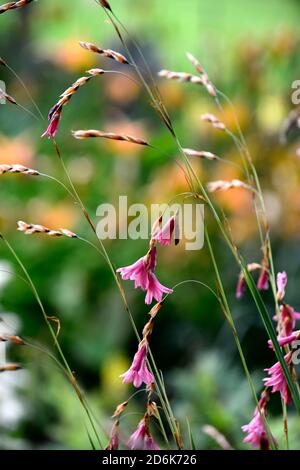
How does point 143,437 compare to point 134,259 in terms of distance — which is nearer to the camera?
point 143,437

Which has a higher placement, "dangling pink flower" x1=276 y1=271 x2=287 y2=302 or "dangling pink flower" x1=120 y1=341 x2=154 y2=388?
"dangling pink flower" x1=276 y1=271 x2=287 y2=302

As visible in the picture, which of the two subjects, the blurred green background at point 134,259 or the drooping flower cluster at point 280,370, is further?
the blurred green background at point 134,259

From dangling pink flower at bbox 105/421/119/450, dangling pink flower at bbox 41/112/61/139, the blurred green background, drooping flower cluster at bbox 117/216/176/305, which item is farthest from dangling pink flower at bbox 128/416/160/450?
the blurred green background

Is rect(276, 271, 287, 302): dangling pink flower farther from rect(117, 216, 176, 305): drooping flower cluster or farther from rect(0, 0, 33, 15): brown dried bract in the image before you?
rect(0, 0, 33, 15): brown dried bract

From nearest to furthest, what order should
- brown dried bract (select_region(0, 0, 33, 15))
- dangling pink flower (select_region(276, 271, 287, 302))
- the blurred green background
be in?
brown dried bract (select_region(0, 0, 33, 15)) → dangling pink flower (select_region(276, 271, 287, 302)) → the blurred green background

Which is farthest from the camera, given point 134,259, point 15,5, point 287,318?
point 134,259

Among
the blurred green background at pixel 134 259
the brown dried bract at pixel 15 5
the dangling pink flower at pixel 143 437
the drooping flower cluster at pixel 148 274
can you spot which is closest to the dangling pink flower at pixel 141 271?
the drooping flower cluster at pixel 148 274

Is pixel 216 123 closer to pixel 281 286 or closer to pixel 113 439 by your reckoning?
pixel 281 286

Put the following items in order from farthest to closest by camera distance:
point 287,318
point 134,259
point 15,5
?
point 134,259 → point 287,318 → point 15,5

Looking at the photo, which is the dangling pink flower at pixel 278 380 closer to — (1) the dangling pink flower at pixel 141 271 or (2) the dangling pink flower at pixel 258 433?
(2) the dangling pink flower at pixel 258 433

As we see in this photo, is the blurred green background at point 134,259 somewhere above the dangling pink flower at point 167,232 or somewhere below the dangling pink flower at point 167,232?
below

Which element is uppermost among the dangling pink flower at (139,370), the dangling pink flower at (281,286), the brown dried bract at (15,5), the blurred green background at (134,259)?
the brown dried bract at (15,5)

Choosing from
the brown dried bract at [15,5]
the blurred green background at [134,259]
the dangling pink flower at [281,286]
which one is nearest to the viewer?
the brown dried bract at [15,5]

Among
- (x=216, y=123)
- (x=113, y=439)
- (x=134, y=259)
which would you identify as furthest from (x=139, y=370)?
(x=134, y=259)
